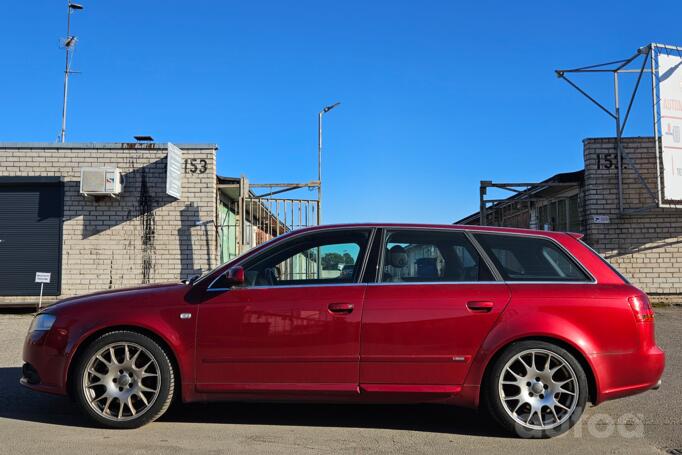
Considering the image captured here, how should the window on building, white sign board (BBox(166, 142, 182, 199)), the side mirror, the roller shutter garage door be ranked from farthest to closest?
the window on building, the roller shutter garage door, white sign board (BBox(166, 142, 182, 199)), the side mirror

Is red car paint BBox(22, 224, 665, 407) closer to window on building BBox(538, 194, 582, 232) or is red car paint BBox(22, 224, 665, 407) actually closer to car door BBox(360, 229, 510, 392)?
car door BBox(360, 229, 510, 392)

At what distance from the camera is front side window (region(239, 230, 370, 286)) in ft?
15.1

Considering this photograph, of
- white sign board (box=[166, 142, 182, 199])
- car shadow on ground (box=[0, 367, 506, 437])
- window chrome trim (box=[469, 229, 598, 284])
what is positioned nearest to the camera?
window chrome trim (box=[469, 229, 598, 284])

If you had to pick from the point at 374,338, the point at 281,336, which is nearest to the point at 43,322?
the point at 281,336

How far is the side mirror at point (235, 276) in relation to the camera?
4.43 metres

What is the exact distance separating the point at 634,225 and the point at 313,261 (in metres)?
10.8

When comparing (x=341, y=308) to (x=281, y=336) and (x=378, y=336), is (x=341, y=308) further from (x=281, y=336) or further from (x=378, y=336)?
(x=281, y=336)

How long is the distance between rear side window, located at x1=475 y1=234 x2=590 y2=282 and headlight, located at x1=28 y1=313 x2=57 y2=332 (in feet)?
11.8

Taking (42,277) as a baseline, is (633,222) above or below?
above

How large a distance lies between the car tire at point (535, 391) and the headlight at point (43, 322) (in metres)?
3.53

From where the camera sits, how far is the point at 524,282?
4.50m

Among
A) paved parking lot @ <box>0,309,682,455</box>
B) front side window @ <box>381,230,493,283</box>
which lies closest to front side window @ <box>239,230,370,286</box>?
front side window @ <box>381,230,493,283</box>

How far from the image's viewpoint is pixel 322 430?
453cm

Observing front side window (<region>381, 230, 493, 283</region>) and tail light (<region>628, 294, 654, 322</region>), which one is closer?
tail light (<region>628, 294, 654, 322</region>)
